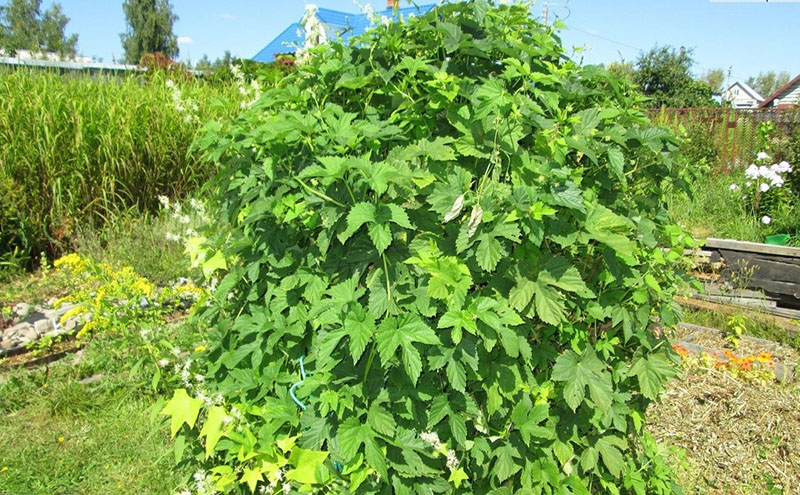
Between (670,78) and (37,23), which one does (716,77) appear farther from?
(37,23)

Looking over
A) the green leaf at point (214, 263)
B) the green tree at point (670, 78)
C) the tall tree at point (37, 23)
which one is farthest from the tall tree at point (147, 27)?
the green leaf at point (214, 263)

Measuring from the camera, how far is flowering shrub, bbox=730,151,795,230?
21.4ft

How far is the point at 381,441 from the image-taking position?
169 cm

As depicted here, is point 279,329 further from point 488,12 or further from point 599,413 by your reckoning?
point 488,12

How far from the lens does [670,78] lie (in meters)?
30.8

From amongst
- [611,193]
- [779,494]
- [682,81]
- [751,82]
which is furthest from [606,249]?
[751,82]

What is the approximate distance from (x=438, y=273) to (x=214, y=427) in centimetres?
94

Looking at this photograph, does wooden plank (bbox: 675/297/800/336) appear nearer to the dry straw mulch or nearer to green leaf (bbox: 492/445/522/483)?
the dry straw mulch

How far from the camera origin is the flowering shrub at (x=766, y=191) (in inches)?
257

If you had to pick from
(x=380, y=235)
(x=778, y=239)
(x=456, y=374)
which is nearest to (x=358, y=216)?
(x=380, y=235)

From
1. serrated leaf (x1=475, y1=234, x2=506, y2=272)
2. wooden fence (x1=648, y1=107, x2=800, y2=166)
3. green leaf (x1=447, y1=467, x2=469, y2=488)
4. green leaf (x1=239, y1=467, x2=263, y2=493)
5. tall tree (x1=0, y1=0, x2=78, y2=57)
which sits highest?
tall tree (x1=0, y1=0, x2=78, y2=57)

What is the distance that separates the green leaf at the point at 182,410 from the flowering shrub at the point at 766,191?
6.33 meters

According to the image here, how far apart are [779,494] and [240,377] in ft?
8.32

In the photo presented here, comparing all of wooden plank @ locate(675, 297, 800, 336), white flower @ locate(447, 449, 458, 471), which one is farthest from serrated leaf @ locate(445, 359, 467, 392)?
wooden plank @ locate(675, 297, 800, 336)
